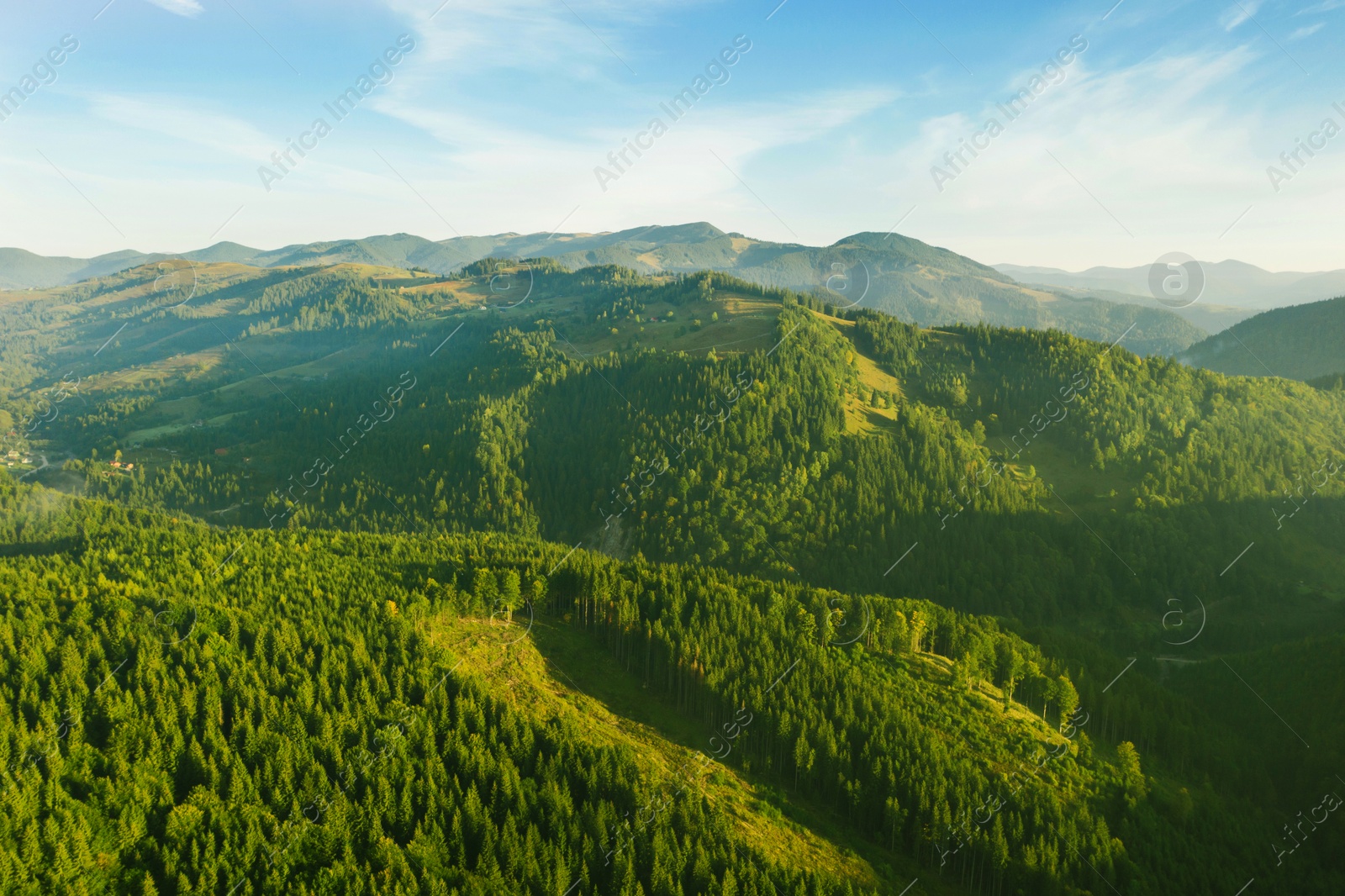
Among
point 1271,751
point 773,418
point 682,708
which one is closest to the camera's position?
point 682,708

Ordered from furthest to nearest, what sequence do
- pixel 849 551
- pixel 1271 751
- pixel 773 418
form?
pixel 773 418 → pixel 849 551 → pixel 1271 751

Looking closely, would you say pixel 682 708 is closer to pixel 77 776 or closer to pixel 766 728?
pixel 766 728

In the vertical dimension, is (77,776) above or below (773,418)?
below

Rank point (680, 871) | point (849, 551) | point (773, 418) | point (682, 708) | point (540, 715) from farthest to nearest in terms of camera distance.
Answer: point (773, 418)
point (849, 551)
point (682, 708)
point (540, 715)
point (680, 871)

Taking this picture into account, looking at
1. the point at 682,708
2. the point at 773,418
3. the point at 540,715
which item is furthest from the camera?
the point at 773,418

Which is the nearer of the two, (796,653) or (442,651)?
(442,651)

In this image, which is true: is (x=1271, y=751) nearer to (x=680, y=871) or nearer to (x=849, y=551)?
(x=849, y=551)

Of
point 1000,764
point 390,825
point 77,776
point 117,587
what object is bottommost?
point 1000,764

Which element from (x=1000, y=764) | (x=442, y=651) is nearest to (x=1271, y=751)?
(x=1000, y=764)

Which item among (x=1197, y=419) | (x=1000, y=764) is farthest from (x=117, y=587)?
(x=1197, y=419)
